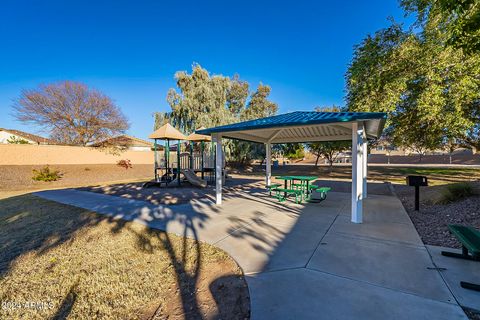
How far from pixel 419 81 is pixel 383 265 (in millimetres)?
10630

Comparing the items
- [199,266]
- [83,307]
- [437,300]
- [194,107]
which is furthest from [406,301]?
[194,107]

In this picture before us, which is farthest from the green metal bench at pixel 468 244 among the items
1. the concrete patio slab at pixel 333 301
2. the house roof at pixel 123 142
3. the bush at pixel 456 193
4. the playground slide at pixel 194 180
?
the house roof at pixel 123 142

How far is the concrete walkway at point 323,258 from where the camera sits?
2303mm

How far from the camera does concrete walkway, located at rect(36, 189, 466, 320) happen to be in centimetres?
230

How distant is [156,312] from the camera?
2428 mm

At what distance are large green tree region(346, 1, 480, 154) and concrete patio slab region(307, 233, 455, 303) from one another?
7.91 metres

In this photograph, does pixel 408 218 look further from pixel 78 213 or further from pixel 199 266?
pixel 78 213

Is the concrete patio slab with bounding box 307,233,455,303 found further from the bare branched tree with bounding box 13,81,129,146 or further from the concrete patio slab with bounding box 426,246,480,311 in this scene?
the bare branched tree with bounding box 13,81,129,146

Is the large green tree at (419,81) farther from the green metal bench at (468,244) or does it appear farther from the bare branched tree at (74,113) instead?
the bare branched tree at (74,113)

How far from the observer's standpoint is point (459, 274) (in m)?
2.89

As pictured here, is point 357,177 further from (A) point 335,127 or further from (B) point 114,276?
(B) point 114,276

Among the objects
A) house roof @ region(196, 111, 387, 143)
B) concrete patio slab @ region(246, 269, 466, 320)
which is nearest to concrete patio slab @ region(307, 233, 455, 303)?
Answer: concrete patio slab @ region(246, 269, 466, 320)

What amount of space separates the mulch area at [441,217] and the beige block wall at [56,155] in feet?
77.8

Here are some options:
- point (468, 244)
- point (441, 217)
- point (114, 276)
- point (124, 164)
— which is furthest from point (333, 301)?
point (124, 164)
